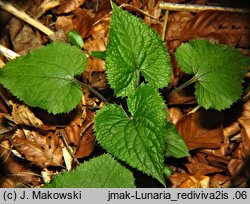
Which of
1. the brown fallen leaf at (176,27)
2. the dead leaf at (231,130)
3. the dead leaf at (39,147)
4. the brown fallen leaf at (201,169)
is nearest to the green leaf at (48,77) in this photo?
the dead leaf at (39,147)

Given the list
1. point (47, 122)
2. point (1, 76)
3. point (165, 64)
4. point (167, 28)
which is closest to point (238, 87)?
point (165, 64)

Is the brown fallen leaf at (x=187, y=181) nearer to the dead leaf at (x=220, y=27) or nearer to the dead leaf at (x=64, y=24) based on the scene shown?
the dead leaf at (x=220, y=27)

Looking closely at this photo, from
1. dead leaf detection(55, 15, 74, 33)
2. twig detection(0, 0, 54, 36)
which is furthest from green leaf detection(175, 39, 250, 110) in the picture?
twig detection(0, 0, 54, 36)

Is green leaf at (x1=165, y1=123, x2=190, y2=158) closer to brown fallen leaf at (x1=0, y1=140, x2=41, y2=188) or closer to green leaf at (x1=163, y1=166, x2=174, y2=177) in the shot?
green leaf at (x1=163, y1=166, x2=174, y2=177)

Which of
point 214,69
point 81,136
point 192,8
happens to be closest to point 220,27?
point 192,8

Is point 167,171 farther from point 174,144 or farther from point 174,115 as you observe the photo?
point 174,115

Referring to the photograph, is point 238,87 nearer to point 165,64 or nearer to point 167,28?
point 165,64
